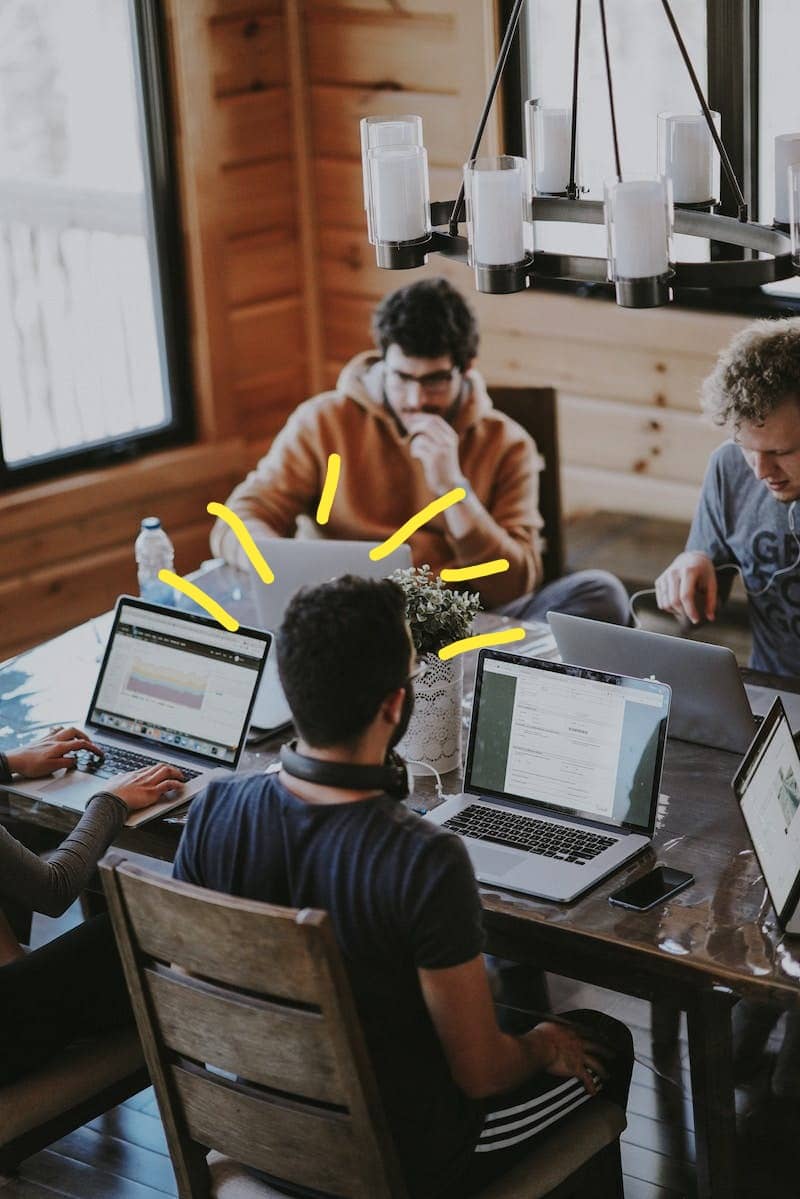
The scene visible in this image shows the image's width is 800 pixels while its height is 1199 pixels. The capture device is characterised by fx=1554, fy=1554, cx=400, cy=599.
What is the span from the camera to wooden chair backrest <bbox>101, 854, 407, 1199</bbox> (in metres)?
1.67

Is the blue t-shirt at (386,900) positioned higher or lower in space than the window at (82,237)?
lower

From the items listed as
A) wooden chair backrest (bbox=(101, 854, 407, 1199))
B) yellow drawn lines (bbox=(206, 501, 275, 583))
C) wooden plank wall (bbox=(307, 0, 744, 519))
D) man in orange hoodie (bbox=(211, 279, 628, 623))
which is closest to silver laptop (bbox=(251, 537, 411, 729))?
yellow drawn lines (bbox=(206, 501, 275, 583))

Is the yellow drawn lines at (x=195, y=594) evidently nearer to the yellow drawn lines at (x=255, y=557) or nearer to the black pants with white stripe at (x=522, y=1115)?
the yellow drawn lines at (x=255, y=557)

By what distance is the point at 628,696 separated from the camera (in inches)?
88.9

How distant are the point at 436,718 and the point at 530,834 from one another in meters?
0.30

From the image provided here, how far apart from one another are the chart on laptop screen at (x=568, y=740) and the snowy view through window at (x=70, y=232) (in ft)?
7.75

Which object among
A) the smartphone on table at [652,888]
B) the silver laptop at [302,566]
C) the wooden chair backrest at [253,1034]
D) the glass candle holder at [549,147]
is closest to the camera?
the wooden chair backrest at [253,1034]

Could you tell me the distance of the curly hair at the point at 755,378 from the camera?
106 inches

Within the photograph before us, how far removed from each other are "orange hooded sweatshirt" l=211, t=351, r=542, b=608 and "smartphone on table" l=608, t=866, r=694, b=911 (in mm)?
1305

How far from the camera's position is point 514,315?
15.2 ft

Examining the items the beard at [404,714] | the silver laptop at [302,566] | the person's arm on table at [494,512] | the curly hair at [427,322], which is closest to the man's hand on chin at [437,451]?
the person's arm on table at [494,512]

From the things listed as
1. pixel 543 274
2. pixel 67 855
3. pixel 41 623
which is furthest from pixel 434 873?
pixel 41 623

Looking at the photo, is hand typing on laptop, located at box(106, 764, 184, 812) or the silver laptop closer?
hand typing on laptop, located at box(106, 764, 184, 812)

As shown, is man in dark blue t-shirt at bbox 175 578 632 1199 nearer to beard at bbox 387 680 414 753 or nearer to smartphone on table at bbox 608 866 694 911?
beard at bbox 387 680 414 753
